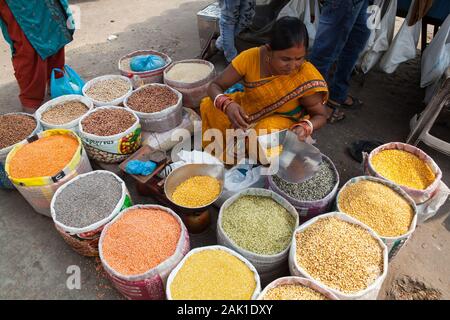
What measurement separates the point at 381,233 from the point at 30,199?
2.44 metres

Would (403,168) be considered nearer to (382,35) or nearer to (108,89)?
(382,35)

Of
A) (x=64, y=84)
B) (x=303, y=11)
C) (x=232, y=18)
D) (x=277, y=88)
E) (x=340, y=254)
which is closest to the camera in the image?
(x=340, y=254)

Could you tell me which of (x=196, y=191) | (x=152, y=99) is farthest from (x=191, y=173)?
(x=152, y=99)

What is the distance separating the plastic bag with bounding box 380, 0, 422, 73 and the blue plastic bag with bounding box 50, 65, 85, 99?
328 centimetres

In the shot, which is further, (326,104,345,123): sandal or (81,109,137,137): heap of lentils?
(326,104,345,123): sandal

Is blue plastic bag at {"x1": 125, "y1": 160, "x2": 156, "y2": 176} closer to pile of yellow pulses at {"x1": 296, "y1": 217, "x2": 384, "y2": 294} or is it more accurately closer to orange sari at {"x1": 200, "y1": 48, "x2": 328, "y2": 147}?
orange sari at {"x1": 200, "y1": 48, "x2": 328, "y2": 147}

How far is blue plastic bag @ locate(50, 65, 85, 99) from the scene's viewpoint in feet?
10.1

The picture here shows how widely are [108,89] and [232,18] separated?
4.81ft

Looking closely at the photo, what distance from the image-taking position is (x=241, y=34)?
385 centimetres

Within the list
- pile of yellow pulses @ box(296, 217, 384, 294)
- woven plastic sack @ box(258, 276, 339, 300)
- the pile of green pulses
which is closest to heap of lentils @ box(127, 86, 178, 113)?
the pile of green pulses

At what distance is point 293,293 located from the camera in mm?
1672

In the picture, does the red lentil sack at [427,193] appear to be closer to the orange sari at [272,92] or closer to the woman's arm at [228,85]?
the orange sari at [272,92]

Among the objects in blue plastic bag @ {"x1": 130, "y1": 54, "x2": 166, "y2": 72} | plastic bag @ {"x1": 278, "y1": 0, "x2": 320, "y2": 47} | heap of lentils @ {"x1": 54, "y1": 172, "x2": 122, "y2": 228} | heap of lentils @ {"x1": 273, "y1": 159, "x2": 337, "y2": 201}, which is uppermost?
plastic bag @ {"x1": 278, "y1": 0, "x2": 320, "y2": 47}
